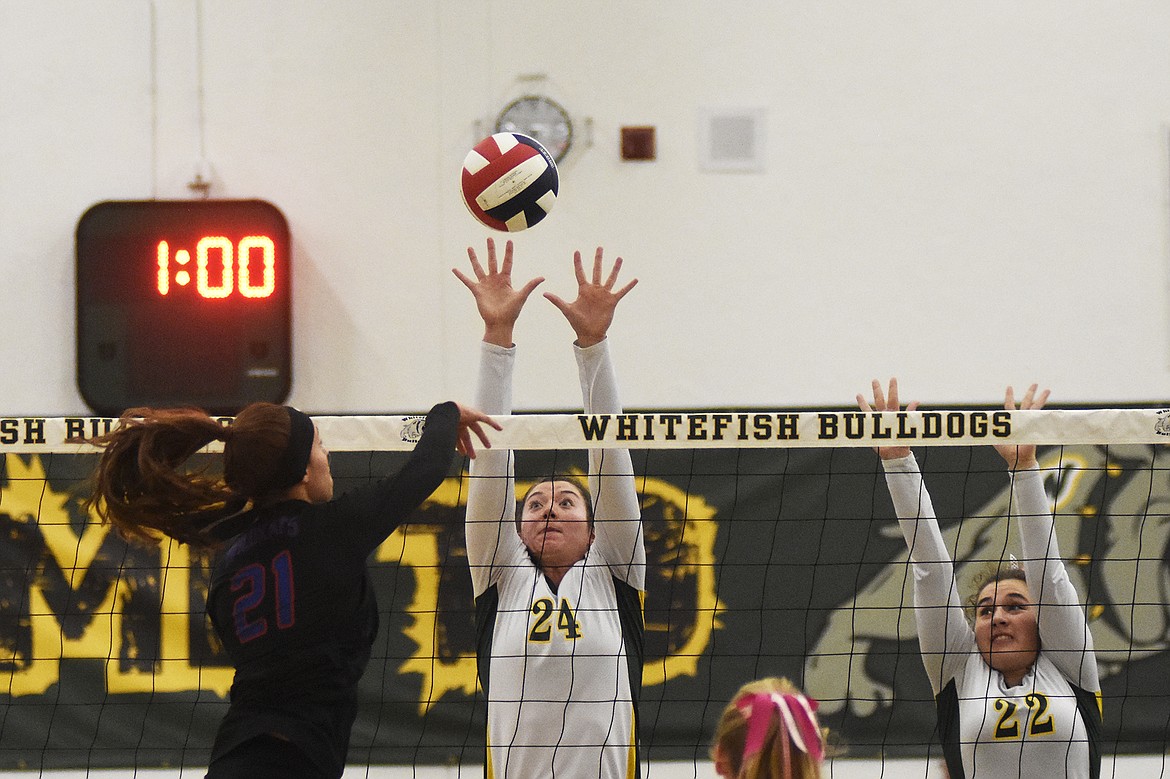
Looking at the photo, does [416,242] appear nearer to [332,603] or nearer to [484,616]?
[484,616]

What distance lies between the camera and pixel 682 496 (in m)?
4.94

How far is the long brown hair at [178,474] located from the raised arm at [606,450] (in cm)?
110

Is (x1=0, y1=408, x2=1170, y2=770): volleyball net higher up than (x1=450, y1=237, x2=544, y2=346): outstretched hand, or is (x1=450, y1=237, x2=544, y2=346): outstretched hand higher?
(x1=450, y1=237, x2=544, y2=346): outstretched hand

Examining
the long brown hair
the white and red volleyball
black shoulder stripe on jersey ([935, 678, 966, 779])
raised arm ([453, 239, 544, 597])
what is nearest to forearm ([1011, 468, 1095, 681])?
black shoulder stripe on jersey ([935, 678, 966, 779])

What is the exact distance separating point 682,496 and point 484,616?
189cm

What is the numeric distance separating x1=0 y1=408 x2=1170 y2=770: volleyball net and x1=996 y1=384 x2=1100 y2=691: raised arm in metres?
1.70

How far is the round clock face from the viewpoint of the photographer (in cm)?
520

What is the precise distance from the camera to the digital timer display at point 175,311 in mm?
Answer: 4973

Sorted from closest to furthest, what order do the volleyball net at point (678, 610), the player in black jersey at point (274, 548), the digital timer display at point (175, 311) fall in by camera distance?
the player in black jersey at point (274, 548) < the volleyball net at point (678, 610) < the digital timer display at point (175, 311)

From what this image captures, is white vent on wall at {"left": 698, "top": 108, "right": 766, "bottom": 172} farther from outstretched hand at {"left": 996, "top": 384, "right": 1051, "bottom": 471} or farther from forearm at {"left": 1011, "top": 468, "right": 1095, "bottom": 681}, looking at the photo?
forearm at {"left": 1011, "top": 468, "right": 1095, "bottom": 681}

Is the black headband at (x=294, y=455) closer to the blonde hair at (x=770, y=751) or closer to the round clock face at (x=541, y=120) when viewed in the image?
the blonde hair at (x=770, y=751)

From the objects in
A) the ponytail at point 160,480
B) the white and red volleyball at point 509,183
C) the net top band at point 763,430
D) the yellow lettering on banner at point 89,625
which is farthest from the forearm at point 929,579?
the yellow lettering on banner at point 89,625

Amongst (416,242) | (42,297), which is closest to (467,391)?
(416,242)

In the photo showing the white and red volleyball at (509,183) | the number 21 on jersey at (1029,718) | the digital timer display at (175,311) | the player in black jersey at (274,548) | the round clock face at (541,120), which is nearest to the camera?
the player in black jersey at (274,548)
